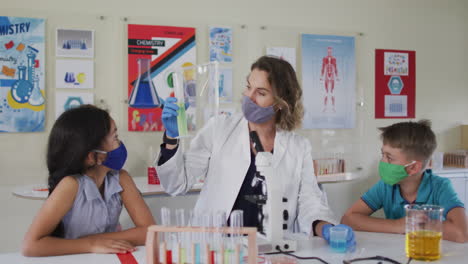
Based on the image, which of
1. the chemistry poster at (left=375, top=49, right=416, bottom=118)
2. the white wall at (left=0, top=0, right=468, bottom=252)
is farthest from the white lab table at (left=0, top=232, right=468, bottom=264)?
the chemistry poster at (left=375, top=49, right=416, bottom=118)

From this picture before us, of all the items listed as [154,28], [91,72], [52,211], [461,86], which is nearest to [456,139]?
[461,86]

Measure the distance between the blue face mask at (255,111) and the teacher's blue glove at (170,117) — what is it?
0.32 metres

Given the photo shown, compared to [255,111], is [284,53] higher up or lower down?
higher up

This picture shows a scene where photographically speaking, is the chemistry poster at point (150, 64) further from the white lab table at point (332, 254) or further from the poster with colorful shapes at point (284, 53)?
the white lab table at point (332, 254)

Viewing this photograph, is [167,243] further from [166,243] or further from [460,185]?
[460,185]

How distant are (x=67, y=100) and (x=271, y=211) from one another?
96.4 inches

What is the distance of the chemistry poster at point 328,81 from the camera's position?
13.4ft

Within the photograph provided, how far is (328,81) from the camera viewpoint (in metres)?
4.15

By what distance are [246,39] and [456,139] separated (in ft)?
8.06

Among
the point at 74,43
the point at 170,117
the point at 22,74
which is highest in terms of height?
the point at 74,43

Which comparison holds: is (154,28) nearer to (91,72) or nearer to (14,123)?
(91,72)

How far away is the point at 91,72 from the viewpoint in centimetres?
344

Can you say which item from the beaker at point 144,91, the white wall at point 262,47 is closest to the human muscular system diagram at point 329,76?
the white wall at point 262,47

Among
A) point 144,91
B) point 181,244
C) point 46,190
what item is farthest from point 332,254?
point 144,91
